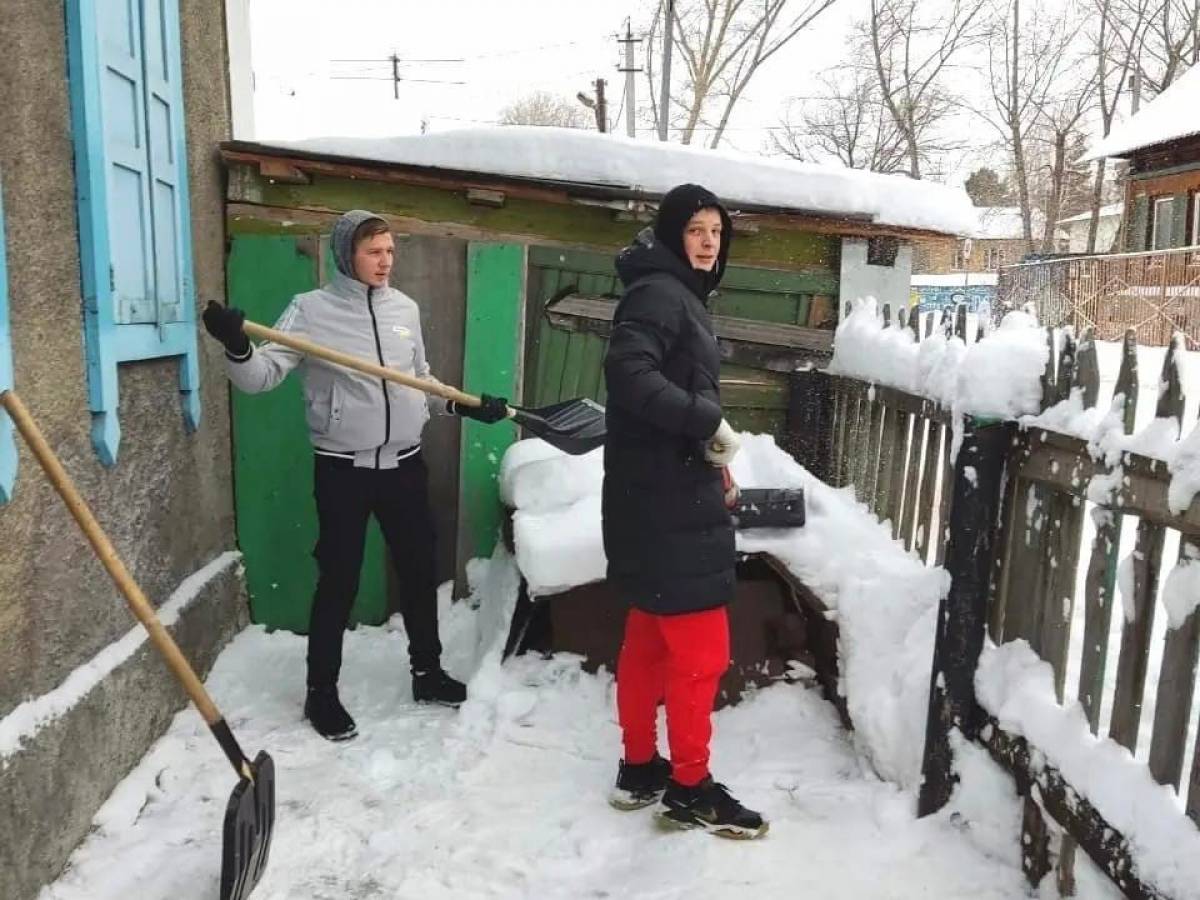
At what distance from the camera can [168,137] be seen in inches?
136

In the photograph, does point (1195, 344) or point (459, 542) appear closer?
point (459, 542)

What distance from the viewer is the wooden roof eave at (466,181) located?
13.2 feet

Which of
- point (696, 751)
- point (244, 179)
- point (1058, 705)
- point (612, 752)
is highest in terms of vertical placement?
point (244, 179)

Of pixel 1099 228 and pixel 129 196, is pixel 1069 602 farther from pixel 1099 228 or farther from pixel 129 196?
pixel 1099 228

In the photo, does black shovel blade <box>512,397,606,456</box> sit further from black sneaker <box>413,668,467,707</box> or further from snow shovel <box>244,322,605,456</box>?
black sneaker <box>413,668,467,707</box>

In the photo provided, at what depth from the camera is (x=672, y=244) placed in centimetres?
252

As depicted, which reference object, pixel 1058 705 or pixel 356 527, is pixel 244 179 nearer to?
pixel 356 527

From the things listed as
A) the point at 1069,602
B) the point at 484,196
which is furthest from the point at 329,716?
the point at 1069,602

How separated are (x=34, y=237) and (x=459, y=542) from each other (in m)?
2.36

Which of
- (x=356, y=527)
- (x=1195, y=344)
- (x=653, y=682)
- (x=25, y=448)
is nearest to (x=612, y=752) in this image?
(x=653, y=682)

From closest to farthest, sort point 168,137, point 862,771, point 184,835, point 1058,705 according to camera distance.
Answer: point 1058,705, point 184,835, point 862,771, point 168,137

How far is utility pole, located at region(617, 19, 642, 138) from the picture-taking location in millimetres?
27406

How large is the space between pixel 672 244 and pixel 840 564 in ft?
4.27

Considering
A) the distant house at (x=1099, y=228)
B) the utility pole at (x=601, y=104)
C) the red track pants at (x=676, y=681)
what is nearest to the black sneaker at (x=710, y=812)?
the red track pants at (x=676, y=681)
